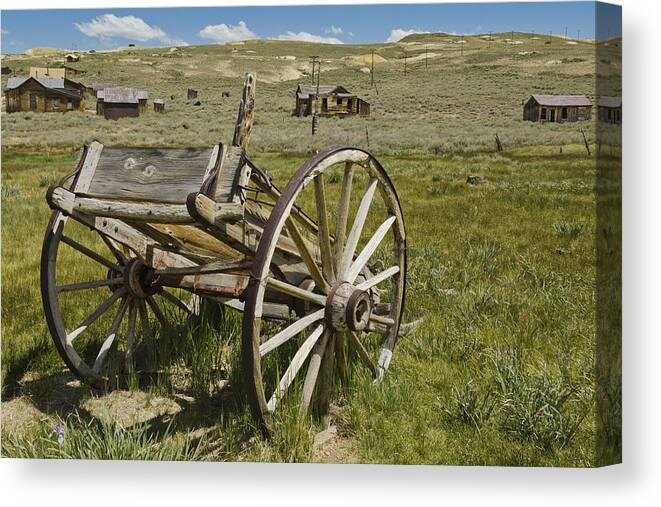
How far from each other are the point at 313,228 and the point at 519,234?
2.92 metres

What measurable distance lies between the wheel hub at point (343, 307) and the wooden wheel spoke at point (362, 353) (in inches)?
9.2

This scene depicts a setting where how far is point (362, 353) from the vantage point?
426 centimetres

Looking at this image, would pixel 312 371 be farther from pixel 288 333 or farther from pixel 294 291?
pixel 294 291

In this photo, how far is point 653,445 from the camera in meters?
4.11

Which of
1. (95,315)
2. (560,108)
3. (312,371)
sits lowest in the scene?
(312,371)

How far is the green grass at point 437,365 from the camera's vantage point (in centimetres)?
404

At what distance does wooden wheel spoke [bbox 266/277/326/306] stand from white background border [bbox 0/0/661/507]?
106cm

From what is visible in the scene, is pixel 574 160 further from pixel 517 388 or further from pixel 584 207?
pixel 517 388

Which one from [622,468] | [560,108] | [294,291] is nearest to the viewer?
[294,291]

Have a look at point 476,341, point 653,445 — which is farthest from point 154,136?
point 653,445

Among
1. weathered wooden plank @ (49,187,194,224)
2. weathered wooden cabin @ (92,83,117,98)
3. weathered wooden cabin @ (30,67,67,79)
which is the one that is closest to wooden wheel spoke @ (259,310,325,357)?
weathered wooden plank @ (49,187,194,224)

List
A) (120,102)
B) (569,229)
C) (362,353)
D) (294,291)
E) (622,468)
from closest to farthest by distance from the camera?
(294,291), (622,468), (362,353), (569,229), (120,102)

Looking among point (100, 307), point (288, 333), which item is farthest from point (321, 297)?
point (100, 307)

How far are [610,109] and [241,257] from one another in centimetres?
239
